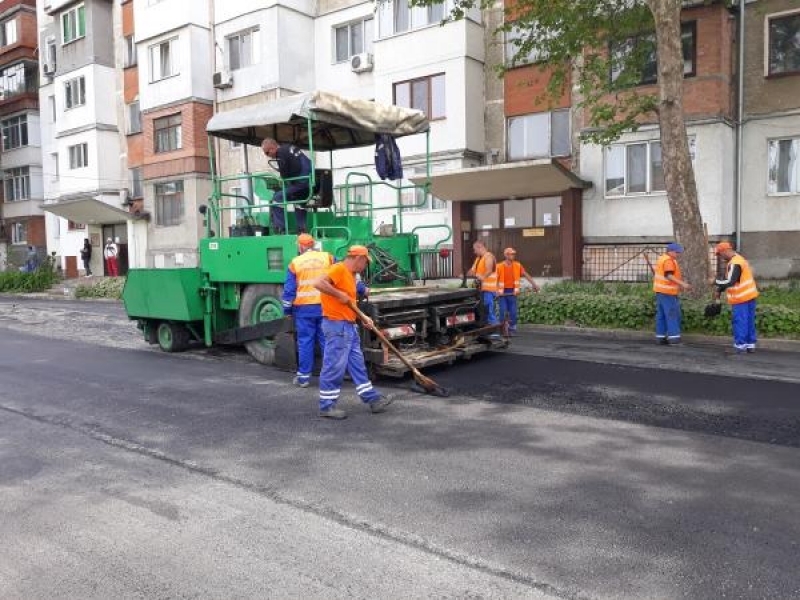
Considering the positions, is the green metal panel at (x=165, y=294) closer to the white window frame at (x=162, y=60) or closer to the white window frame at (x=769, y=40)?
the white window frame at (x=769, y=40)

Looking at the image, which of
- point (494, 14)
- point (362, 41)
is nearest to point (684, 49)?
point (494, 14)

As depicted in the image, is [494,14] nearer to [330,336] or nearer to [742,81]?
[742,81]

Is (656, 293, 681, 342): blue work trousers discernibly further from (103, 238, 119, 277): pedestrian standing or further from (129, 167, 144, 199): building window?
(129, 167, 144, 199): building window

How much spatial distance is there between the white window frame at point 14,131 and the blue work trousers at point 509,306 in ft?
112

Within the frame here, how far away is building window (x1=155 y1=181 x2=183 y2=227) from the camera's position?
28516mm

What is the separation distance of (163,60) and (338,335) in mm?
25684

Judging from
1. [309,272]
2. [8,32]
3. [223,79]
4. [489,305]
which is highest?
[8,32]

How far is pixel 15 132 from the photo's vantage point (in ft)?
127

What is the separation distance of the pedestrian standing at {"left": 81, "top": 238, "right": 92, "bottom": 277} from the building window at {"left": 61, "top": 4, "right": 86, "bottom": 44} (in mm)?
9348

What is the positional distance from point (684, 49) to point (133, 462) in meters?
17.7

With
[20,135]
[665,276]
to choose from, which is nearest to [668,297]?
[665,276]

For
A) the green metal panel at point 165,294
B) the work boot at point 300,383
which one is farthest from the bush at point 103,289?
the work boot at point 300,383

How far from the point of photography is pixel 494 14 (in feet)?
72.2

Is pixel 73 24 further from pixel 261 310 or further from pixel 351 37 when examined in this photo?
pixel 261 310
